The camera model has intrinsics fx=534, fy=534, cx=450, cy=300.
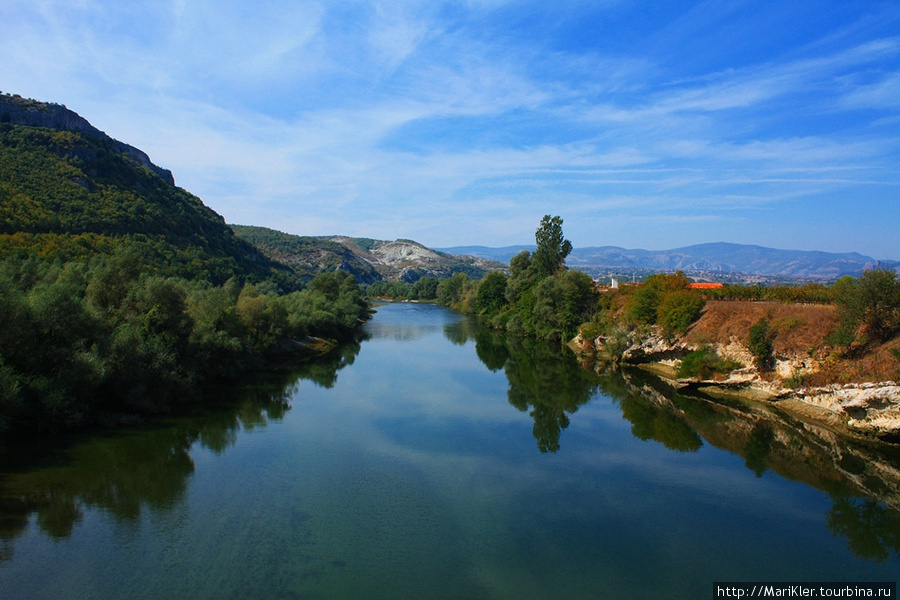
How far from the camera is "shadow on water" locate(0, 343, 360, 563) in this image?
14523 millimetres

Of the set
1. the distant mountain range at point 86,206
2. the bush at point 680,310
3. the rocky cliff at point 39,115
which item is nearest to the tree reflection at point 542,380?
the bush at point 680,310

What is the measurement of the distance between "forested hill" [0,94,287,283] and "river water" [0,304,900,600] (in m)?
19.8

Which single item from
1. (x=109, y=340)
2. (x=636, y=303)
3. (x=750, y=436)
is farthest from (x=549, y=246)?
(x=109, y=340)

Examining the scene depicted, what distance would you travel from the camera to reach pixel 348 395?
30016 millimetres

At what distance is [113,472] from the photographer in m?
17.6

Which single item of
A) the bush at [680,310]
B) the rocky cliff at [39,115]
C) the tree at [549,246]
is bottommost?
the bush at [680,310]

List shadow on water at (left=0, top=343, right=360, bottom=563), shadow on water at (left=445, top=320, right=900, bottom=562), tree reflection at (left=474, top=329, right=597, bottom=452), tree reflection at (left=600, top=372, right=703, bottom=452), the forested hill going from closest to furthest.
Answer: shadow on water at (left=0, top=343, right=360, bottom=563)
shadow on water at (left=445, top=320, right=900, bottom=562)
tree reflection at (left=600, top=372, right=703, bottom=452)
tree reflection at (left=474, top=329, right=597, bottom=452)
the forested hill

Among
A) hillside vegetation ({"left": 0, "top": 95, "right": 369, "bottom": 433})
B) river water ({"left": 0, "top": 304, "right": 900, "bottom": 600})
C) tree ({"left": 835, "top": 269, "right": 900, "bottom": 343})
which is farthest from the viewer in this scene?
tree ({"left": 835, "top": 269, "right": 900, "bottom": 343})

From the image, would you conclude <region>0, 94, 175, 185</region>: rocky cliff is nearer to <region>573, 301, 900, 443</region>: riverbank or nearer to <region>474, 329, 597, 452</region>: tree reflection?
<region>474, 329, 597, 452</region>: tree reflection

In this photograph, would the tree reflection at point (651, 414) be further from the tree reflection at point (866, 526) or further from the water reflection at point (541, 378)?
the tree reflection at point (866, 526)

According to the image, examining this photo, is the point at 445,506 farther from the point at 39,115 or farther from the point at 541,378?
the point at 39,115

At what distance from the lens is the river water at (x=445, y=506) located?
1202cm

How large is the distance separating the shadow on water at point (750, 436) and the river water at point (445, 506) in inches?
5.1

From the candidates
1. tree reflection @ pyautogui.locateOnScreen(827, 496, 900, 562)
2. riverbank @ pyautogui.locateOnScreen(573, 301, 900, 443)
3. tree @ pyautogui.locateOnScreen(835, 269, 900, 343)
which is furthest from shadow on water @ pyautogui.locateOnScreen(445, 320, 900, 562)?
tree @ pyautogui.locateOnScreen(835, 269, 900, 343)
